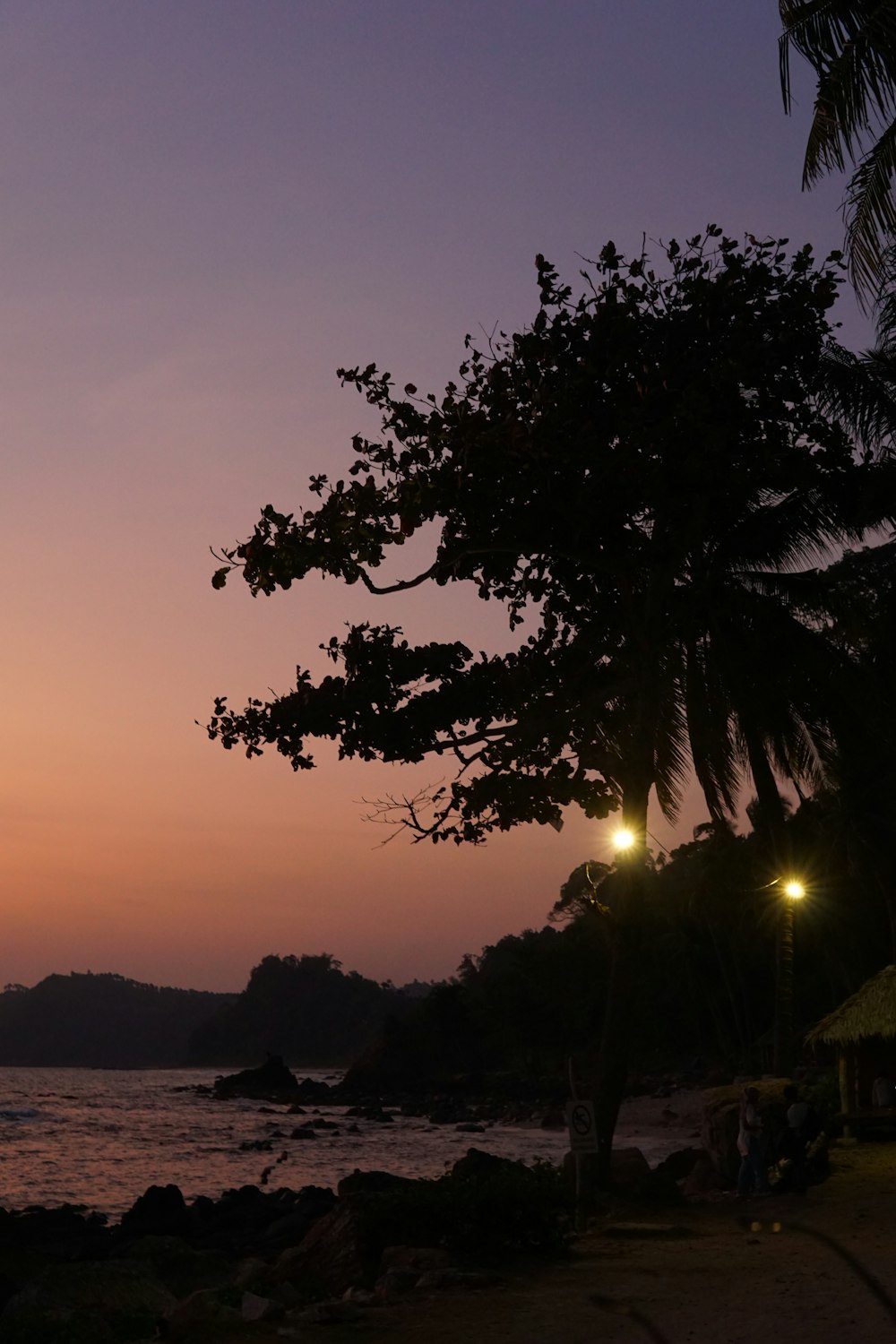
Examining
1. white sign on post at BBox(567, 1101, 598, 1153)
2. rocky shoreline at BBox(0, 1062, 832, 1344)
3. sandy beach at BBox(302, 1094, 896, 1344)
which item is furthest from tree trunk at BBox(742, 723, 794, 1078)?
white sign on post at BBox(567, 1101, 598, 1153)

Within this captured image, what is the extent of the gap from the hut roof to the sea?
717 cm

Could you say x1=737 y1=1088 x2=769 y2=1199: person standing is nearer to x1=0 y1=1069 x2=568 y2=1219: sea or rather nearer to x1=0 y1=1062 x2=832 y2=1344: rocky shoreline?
x1=0 y1=1062 x2=832 y2=1344: rocky shoreline

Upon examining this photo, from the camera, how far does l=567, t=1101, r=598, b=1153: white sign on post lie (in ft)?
47.9

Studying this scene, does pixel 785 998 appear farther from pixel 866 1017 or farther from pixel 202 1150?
pixel 202 1150

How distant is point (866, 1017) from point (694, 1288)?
11845mm

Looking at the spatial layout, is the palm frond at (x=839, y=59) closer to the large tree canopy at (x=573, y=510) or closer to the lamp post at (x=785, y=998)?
the large tree canopy at (x=573, y=510)

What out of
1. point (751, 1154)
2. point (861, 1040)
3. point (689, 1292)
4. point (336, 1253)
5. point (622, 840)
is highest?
point (622, 840)

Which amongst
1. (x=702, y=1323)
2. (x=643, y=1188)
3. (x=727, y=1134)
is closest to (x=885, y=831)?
→ (x=727, y=1134)

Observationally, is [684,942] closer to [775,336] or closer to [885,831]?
[885,831]

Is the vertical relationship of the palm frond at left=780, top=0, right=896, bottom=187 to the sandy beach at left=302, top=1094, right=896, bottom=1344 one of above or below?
above

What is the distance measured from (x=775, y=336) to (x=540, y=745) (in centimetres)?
668

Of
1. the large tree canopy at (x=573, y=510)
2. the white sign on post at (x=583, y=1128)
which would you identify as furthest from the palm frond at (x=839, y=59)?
the white sign on post at (x=583, y=1128)

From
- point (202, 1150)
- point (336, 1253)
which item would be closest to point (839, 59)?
point (336, 1253)

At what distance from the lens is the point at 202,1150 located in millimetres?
55188
